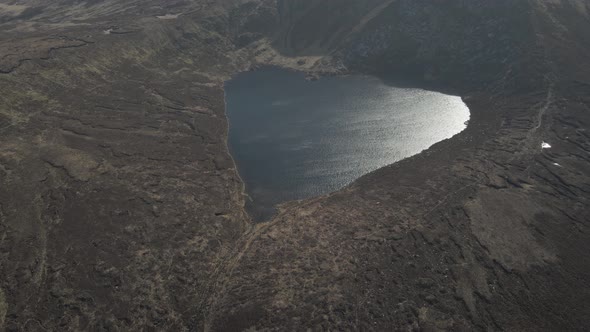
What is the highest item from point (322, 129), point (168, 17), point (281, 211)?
point (168, 17)

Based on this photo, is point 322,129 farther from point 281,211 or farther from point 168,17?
point 168,17

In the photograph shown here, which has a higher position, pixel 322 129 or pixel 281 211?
pixel 322 129

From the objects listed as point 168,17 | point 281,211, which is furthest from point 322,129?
point 168,17

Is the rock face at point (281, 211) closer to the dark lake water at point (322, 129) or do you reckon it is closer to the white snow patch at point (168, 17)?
the dark lake water at point (322, 129)

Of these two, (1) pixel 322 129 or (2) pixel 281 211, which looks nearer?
(2) pixel 281 211

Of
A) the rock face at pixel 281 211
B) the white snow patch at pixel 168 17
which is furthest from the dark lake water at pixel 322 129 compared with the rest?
the white snow patch at pixel 168 17
